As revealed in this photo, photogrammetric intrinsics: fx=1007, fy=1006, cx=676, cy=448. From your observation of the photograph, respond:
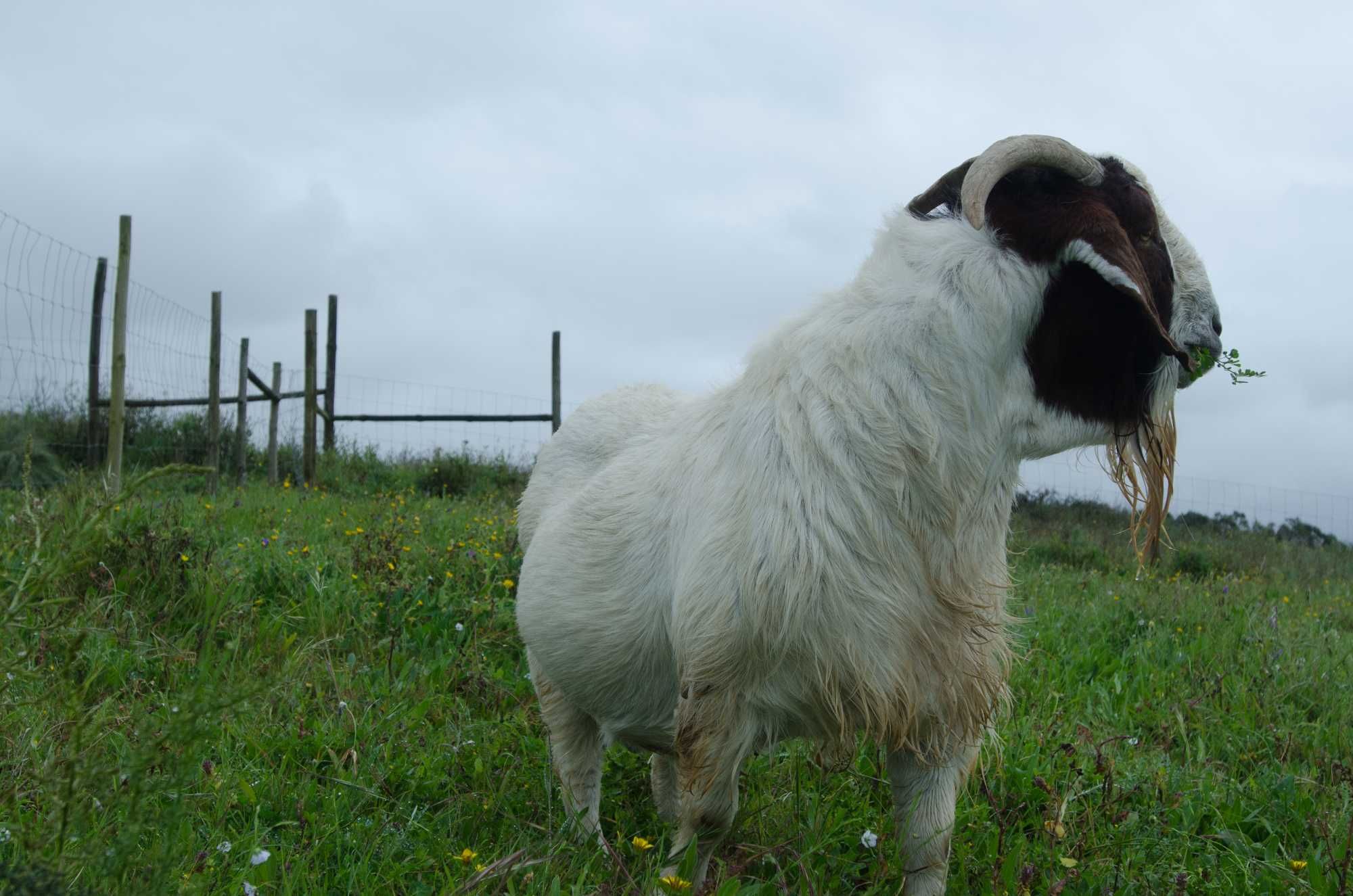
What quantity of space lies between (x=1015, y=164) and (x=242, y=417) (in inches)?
529

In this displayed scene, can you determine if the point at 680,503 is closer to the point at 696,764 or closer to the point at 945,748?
the point at 696,764

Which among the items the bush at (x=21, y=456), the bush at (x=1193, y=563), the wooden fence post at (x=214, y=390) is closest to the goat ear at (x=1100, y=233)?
the bush at (x=1193, y=563)

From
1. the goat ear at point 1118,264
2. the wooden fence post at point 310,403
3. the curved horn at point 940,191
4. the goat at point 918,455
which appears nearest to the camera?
the goat ear at point 1118,264

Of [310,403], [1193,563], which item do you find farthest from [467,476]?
[1193,563]

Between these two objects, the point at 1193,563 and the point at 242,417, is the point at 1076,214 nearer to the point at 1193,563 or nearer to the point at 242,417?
the point at 1193,563

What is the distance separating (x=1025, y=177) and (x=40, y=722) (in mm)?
3250

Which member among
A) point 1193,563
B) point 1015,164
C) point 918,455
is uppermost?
point 1015,164

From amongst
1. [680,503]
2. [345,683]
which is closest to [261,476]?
[345,683]

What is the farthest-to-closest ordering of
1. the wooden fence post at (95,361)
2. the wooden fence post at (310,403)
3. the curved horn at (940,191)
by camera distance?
the wooden fence post at (310,403)
the wooden fence post at (95,361)
the curved horn at (940,191)

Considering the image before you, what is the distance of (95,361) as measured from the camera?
1241 centimetres

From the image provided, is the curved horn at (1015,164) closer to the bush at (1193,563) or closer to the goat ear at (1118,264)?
the goat ear at (1118,264)

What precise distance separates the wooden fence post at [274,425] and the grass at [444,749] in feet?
28.3

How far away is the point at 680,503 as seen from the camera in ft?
9.10

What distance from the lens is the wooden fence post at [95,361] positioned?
1241 cm
